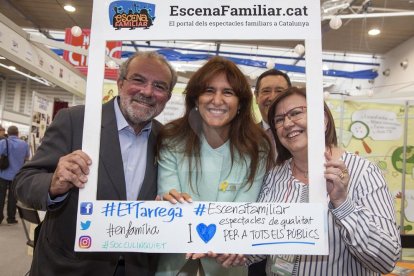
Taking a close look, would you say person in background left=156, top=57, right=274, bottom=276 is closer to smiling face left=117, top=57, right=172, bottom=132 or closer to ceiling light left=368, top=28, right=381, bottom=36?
smiling face left=117, top=57, right=172, bottom=132

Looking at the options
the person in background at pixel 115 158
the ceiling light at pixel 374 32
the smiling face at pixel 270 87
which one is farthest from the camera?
the ceiling light at pixel 374 32

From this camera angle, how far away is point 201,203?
1258mm

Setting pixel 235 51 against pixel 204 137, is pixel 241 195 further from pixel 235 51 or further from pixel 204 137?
pixel 235 51

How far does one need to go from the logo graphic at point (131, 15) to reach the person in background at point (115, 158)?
0.67 feet

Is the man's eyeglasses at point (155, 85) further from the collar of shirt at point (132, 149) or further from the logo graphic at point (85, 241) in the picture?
the logo graphic at point (85, 241)

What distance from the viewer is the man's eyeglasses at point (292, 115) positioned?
1334mm

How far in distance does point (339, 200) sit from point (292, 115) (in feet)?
1.21

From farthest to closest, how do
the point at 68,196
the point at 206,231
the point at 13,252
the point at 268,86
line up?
the point at 13,252
the point at 268,86
the point at 68,196
the point at 206,231

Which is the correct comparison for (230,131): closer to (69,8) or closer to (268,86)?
(268,86)

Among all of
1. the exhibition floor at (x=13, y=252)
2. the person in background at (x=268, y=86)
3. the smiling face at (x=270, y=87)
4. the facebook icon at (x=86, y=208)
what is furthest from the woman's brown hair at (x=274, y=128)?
the exhibition floor at (x=13, y=252)

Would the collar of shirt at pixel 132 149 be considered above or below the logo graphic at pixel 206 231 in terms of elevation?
above

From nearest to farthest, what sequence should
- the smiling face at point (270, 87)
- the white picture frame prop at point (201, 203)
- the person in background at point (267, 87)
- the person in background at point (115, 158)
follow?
the white picture frame prop at point (201, 203) → the person in background at point (115, 158) → the person in background at point (267, 87) → the smiling face at point (270, 87)

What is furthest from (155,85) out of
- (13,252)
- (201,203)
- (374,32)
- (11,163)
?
(374,32)

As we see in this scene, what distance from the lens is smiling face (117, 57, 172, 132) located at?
1.50 m
